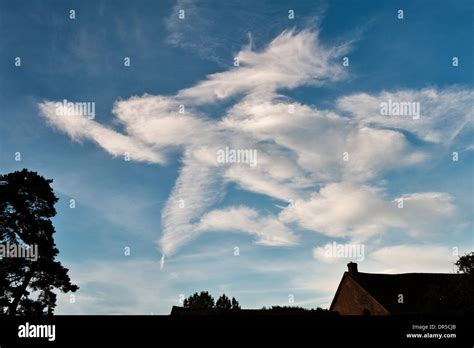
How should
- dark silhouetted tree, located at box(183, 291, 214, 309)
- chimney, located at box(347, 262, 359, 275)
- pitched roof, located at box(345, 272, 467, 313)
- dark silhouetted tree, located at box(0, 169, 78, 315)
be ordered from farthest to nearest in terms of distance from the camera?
dark silhouetted tree, located at box(183, 291, 214, 309) → chimney, located at box(347, 262, 359, 275) → pitched roof, located at box(345, 272, 467, 313) → dark silhouetted tree, located at box(0, 169, 78, 315)

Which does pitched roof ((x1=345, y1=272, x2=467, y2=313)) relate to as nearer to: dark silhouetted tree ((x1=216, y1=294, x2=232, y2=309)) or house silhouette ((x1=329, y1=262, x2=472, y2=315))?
house silhouette ((x1=329, y1=262, x2=472, y2=315))

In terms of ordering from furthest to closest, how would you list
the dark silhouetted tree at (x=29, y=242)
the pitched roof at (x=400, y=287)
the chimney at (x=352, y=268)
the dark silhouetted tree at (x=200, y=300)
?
the dark silhouetted tree at (x=200, y=300) → the chimney at (x=352, y=268) → the pitched roof at (x=400, y=287) → the dark silhouetted tree at (x=29, y=242)

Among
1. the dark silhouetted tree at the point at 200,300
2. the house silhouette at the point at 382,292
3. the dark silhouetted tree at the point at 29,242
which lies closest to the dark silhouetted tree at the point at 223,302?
the dark silhouetted tree at the point at 200,300

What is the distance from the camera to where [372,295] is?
43.7m

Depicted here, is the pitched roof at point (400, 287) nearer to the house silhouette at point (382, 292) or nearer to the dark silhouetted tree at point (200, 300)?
the house silhouette at point (382, 292)

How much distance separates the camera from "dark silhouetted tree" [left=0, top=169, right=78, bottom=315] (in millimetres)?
30069

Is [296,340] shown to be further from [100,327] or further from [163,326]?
[100,327]

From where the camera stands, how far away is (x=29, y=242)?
31.2 m

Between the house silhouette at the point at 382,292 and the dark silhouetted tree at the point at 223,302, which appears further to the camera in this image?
the dark silhouetted tree at the point at 223,302

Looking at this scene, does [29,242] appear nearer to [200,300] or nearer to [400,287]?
[400,287]

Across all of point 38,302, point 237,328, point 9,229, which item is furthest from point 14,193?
point 237,328

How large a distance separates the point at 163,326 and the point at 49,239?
25.3m

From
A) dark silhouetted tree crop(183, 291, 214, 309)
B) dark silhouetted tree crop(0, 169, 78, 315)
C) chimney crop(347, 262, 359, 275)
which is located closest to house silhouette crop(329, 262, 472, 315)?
chimney crop(347, 262, 359, 275)

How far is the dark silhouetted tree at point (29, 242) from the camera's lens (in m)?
30.1
